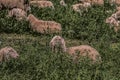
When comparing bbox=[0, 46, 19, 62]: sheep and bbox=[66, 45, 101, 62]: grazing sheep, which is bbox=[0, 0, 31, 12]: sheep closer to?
bbox=[66, 45, 101, 62]: grazing sheep

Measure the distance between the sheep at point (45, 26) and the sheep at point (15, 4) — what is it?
5.05 ft

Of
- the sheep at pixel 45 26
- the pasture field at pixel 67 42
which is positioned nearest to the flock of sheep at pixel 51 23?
the sheep at pixel 45 26

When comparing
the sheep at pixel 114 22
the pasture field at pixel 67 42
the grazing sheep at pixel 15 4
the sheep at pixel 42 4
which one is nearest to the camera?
the pasture field at pixel 67 42

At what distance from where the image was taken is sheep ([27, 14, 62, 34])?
46.7 ft

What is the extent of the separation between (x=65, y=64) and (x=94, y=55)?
2.23ft

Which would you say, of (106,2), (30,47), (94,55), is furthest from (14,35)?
(106,2)

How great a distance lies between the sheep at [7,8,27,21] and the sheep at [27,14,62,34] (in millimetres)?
471

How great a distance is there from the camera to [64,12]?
53.5ft

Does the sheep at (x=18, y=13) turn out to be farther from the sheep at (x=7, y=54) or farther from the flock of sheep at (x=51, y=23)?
the sheep at (x=7, y=54)

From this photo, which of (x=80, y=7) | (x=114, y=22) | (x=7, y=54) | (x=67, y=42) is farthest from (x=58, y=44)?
(x=80, y=7)

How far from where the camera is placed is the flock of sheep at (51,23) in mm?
11672

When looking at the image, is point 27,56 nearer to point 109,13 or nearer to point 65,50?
point 65,50

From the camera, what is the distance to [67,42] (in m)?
13.8

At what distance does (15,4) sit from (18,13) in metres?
1.06
